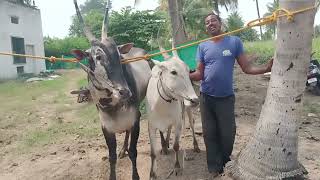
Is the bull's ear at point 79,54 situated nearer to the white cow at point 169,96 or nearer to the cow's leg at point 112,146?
the white cow at point 169,96

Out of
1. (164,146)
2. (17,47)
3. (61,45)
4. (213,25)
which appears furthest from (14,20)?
(213,25)

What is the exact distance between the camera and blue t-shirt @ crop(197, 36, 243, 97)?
435 cm

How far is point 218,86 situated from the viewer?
14.6 ft

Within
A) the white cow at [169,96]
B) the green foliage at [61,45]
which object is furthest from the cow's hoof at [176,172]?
the green foliage at [61,45]

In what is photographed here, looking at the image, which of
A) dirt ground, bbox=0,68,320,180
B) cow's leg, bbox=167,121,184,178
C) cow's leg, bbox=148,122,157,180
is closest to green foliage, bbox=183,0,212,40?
dirt ground, bbox=0,68,320,180

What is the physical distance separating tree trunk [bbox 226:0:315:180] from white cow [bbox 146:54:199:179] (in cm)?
78

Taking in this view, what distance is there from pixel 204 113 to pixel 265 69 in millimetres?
933

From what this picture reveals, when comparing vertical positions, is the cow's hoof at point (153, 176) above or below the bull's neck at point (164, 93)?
below

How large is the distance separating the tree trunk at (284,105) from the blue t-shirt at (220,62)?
68cm

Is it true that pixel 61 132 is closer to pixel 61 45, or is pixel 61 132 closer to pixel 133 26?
pixel 133 26

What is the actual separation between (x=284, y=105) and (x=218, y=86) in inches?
36.4

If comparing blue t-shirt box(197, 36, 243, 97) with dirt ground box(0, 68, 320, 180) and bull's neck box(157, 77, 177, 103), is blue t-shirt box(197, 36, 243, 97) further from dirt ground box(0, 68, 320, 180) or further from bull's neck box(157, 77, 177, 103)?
dirt ground box(0, 68, 320, 180)

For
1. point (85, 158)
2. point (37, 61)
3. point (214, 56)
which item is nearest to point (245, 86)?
point (85, 158)

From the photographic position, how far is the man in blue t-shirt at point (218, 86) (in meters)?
4.38
